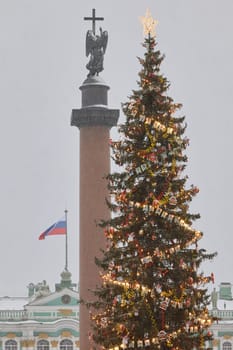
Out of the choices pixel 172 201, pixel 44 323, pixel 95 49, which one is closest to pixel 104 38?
pixel 95 49

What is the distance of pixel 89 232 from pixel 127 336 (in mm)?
13795

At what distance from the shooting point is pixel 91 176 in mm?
40312

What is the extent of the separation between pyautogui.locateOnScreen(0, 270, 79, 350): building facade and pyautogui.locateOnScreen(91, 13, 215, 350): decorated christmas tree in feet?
155

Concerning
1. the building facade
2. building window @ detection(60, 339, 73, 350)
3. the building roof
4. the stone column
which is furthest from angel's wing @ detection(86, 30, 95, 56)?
the building roof

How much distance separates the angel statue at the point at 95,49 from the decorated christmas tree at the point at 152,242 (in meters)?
14.7

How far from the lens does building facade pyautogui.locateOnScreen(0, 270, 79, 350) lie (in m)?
73.8

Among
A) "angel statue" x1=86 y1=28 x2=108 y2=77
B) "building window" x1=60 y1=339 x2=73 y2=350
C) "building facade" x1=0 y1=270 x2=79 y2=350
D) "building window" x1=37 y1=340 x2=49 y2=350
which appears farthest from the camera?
"building window" x1=37 y1=340 x2=49 y2=350

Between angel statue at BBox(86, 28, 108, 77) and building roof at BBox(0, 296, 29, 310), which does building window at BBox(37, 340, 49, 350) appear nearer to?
building roof at BBox(0, 296, 29, 310)

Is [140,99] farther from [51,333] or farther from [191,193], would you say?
[51,333]

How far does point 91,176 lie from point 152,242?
13.9 metres

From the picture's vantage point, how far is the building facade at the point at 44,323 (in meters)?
73.8

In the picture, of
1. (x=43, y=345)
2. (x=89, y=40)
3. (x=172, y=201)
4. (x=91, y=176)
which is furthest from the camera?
(x=43, y=345)

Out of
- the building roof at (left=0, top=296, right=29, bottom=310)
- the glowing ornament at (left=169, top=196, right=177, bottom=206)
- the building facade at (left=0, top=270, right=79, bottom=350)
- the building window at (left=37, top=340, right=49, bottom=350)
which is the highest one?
the building roof at (left=0, top=296, right=29, bottom=310)

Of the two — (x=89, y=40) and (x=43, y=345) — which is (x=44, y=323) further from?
(x=89, y=40)
